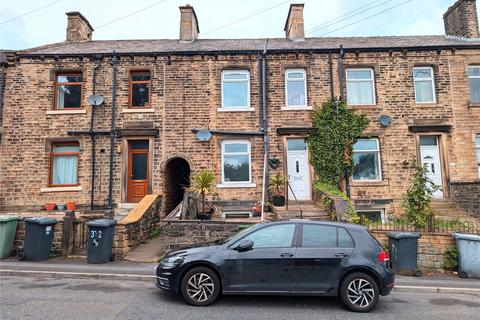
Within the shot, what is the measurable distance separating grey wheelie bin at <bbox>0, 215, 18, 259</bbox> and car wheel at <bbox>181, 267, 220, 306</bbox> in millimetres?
6630

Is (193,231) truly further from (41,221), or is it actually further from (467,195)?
(467,195)

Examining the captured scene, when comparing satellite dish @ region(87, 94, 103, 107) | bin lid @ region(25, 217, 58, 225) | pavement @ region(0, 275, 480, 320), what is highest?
satellite dish @ region(87, 94, 103, 107)

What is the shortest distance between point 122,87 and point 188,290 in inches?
453

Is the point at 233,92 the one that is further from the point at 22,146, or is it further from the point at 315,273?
the point at 315,273

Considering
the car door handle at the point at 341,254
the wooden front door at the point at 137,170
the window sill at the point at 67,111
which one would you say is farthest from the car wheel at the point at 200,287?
the window sill at the point at 67,111

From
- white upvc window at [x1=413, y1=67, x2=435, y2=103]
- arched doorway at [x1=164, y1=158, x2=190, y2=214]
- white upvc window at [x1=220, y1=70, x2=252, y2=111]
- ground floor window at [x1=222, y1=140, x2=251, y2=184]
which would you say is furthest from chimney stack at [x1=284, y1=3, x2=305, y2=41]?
arched doorway at [x1=164, y1=158, x2=190, y2=214]

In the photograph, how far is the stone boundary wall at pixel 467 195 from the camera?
1305 centimetres

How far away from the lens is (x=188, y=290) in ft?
18.0

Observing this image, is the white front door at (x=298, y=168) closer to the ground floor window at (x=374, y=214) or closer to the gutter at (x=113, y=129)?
the ground floor window at (x=374, y=214)

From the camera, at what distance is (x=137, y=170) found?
47.1 ft

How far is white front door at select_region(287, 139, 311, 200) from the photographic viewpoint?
1411 cm

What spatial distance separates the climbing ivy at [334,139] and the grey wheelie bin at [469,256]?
579 cm

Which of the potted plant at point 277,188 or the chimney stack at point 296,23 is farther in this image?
the chimney stack at point 296,23

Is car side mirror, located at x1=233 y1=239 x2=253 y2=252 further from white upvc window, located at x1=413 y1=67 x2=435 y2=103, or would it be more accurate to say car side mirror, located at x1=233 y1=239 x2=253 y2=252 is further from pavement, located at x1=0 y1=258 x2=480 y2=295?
white upvc window, located at x1=413 y1=67 x2=435 y2=103
